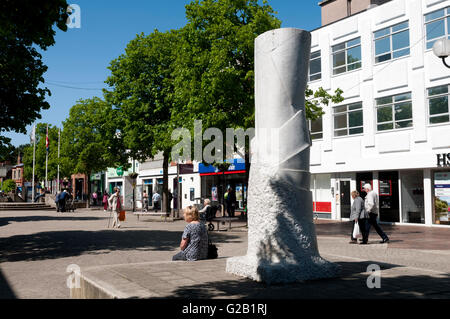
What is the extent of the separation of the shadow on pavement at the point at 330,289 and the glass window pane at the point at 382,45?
62.0ft

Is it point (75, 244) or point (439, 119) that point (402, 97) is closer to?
point (439, 119)

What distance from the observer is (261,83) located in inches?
268

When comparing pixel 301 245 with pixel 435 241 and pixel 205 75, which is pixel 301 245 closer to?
pixel 435 241

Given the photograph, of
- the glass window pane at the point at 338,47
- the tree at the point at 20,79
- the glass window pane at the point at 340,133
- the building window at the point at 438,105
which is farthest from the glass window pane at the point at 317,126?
the tree at the point at 20,79

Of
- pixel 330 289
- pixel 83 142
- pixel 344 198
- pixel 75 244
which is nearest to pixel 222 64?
pixel 75 244

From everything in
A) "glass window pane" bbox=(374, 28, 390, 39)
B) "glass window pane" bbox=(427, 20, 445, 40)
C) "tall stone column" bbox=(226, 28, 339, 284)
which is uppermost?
"glass window pane" bbox=(374, 28, 390, 39)

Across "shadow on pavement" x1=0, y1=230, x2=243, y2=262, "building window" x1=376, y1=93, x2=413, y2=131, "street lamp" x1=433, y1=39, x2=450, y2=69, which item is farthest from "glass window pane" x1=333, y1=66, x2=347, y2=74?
"shadow on pavement" x1=0, y1=230, x2=243, y2=262

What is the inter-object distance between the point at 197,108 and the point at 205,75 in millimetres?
1387

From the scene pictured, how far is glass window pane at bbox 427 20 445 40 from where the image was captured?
20.0 metres

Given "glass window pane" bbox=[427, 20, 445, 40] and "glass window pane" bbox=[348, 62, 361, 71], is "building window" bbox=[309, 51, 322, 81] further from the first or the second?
"glass window pane" bbox=[427, 20, 445, 40]

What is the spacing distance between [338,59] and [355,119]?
3.95m

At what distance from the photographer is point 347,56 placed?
2488 cm

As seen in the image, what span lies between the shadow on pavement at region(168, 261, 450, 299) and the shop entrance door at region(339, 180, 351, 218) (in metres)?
18.8

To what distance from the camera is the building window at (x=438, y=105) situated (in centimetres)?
1981
